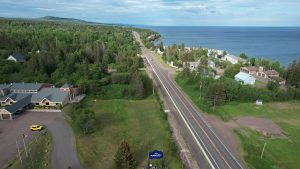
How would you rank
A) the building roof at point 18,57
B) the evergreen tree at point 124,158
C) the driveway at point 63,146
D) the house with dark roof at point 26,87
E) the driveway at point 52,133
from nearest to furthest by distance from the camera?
the evergreen tree at point 124,158 < the driveway at point 63,146 < the driveway at point 52,133 < the house with dark roof at point 26,87 < the building roof at point 18,57

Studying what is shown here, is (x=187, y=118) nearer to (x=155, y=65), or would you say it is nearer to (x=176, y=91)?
(x=176, y=91)

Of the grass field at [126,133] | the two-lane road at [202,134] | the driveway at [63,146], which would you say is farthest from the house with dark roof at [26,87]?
the two-lane road at [202,134]

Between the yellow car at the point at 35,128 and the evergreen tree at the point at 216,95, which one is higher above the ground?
the evergreen tree at the point at 216,95

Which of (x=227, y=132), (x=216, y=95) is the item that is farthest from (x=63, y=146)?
(x=216, y=95)

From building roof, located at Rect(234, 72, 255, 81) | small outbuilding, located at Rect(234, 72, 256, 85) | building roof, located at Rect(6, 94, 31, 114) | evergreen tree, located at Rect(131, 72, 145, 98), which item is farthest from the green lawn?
building roof, located at Rect(6, 94, 31, 114)

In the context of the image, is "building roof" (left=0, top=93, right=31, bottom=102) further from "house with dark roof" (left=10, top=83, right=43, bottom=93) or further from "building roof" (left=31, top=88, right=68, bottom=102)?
"house with dark roof" (left=10, top=83, right=43, bottom=93)

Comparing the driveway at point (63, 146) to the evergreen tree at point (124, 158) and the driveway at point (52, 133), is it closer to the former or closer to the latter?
the driveway at point (52, 133)

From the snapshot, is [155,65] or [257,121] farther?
[155,65]

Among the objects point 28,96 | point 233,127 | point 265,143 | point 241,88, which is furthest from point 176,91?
point 28,96

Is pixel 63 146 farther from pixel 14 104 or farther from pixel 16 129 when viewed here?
pixel 14 104
